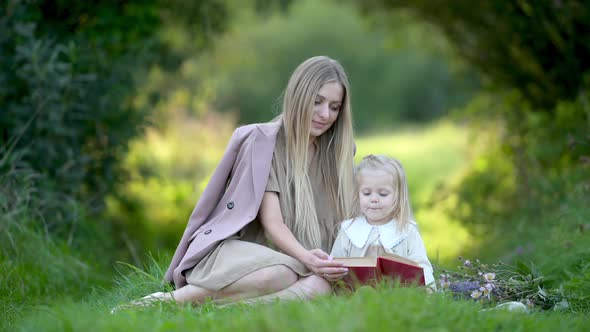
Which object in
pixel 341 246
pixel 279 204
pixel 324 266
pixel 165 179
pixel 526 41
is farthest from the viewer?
pixel 165 179

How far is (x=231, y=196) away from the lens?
4.36 m

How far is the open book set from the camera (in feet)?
12.1

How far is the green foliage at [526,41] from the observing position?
25.2ft

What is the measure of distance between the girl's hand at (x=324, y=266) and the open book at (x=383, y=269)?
0.13ft

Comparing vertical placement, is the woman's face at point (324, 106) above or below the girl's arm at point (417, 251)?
above

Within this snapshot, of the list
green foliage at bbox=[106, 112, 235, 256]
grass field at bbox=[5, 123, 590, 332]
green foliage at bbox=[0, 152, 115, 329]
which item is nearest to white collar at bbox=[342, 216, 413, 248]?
grass field at bbox=[5, 123, 590, 332]

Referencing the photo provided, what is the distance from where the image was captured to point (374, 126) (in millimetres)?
34000

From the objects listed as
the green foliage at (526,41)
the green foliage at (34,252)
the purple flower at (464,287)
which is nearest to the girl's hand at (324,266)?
the purple flower at (464,287)

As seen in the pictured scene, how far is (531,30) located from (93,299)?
Answer: 5.35 meters

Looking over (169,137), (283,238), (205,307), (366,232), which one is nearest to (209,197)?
(283,238)

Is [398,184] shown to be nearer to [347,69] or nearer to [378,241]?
[378,241]

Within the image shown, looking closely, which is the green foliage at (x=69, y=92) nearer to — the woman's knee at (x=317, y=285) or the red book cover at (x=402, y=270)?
the woman's knee at (x=317, y=285)

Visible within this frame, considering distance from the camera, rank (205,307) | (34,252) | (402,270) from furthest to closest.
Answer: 1. (34,252)
2. (205,307)
3. (402,270)

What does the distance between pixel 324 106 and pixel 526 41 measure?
4.55m
